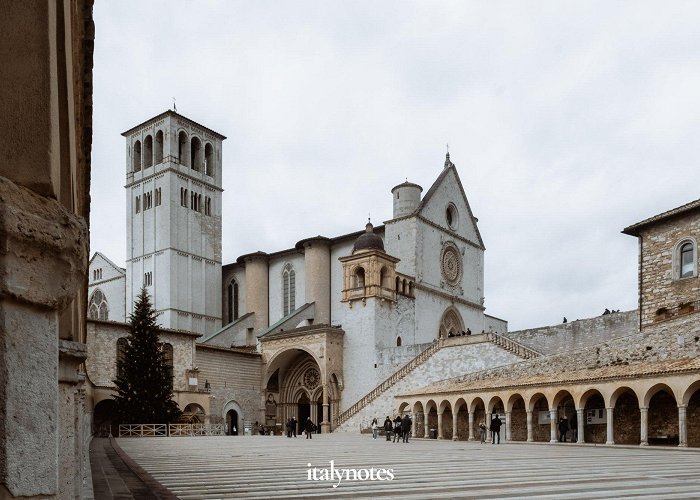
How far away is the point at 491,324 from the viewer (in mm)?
62344

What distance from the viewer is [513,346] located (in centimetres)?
3931

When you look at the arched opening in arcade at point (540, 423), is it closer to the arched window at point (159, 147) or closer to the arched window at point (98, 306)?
the arched window at point (159, 147)

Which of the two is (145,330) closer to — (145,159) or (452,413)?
(452,413)

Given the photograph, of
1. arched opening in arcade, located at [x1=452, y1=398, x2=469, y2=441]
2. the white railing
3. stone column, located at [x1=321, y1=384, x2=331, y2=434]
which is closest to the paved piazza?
arched opening in arcade, located at [x1=452, y1=398, x2=469, y2=441]

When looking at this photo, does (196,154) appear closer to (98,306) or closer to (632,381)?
(98,306)

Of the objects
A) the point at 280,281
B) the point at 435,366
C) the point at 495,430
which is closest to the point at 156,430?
the point at 435,366

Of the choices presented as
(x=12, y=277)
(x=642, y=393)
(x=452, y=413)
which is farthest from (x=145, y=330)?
(x=12, y=277)

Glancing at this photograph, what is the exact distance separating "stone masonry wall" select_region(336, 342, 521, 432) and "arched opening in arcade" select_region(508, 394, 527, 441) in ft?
18.5

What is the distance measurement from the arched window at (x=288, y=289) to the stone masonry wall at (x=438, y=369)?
1584 cm

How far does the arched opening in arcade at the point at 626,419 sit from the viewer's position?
91.1 feet

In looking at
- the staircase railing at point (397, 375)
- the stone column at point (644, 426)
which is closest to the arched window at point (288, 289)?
the staircase railing at point (397, 375)

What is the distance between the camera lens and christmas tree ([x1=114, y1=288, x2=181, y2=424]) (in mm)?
38625

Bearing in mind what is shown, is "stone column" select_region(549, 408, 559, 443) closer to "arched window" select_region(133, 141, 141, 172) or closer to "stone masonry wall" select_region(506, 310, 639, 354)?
"stone masonry wall" select_region(506, 310, 639, 354)

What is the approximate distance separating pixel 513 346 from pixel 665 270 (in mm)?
10194
